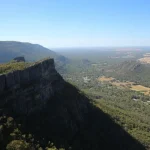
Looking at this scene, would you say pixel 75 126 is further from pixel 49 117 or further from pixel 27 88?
pixel 27 88

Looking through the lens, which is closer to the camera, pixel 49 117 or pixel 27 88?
pixel 27 88

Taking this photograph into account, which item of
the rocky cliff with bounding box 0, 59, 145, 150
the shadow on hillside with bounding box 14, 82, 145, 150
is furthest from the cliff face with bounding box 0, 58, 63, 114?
the shadow on hillside with bounding box 14, 82, 145, 150

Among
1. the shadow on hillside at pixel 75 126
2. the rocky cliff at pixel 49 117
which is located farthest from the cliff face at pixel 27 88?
the shadow on hillside at pixel 75 126

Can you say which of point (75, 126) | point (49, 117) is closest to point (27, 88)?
point (49, 117)

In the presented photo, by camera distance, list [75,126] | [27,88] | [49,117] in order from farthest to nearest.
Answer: [75,126] < [49,117] < [27,88]

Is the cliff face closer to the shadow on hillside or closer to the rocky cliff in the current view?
the rocky cliff

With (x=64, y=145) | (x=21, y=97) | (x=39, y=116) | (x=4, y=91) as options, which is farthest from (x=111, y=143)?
(x=4, y=91)

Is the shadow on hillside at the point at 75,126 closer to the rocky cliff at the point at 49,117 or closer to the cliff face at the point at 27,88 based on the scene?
the rocky cliff at the point at 49,117
